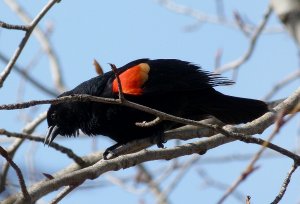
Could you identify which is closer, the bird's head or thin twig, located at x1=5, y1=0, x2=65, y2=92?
the bird's head

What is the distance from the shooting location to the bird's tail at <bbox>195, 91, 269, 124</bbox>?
166 inches

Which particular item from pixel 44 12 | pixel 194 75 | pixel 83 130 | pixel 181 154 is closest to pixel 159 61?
pixel 194 75

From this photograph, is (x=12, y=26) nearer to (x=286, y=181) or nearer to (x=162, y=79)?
(x=162, y=79)

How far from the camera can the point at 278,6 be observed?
2.80m

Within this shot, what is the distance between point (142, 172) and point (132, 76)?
2456mm

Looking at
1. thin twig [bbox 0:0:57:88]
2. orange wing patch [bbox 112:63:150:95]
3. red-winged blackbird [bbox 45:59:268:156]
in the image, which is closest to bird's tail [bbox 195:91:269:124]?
red-winged blackbird [bbox 45:59:268:156]

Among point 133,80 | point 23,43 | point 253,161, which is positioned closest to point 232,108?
point 133,80

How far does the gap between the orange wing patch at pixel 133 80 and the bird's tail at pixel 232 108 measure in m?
0.47

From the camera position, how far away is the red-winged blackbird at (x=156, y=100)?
416 cm

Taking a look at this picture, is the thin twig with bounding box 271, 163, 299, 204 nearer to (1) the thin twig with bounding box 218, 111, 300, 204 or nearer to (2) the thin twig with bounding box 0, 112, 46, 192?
(1) the thin twig with bounding box 218, 111, 300, 204

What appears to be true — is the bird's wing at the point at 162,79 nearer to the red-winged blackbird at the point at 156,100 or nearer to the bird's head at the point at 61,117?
the red-winged blackbird at the point at 156,100

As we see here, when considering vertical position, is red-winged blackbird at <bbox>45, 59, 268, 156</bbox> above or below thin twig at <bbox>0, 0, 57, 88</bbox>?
below

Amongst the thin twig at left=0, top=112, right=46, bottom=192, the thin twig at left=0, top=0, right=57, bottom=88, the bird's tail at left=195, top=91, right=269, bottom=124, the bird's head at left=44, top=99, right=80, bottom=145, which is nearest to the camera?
the thin twig at left=0, top=0, right=57, bottom=88

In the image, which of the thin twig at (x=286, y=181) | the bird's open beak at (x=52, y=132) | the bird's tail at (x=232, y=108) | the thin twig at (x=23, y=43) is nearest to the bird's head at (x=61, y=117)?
the bird's open beak at (x=52, y=132)
